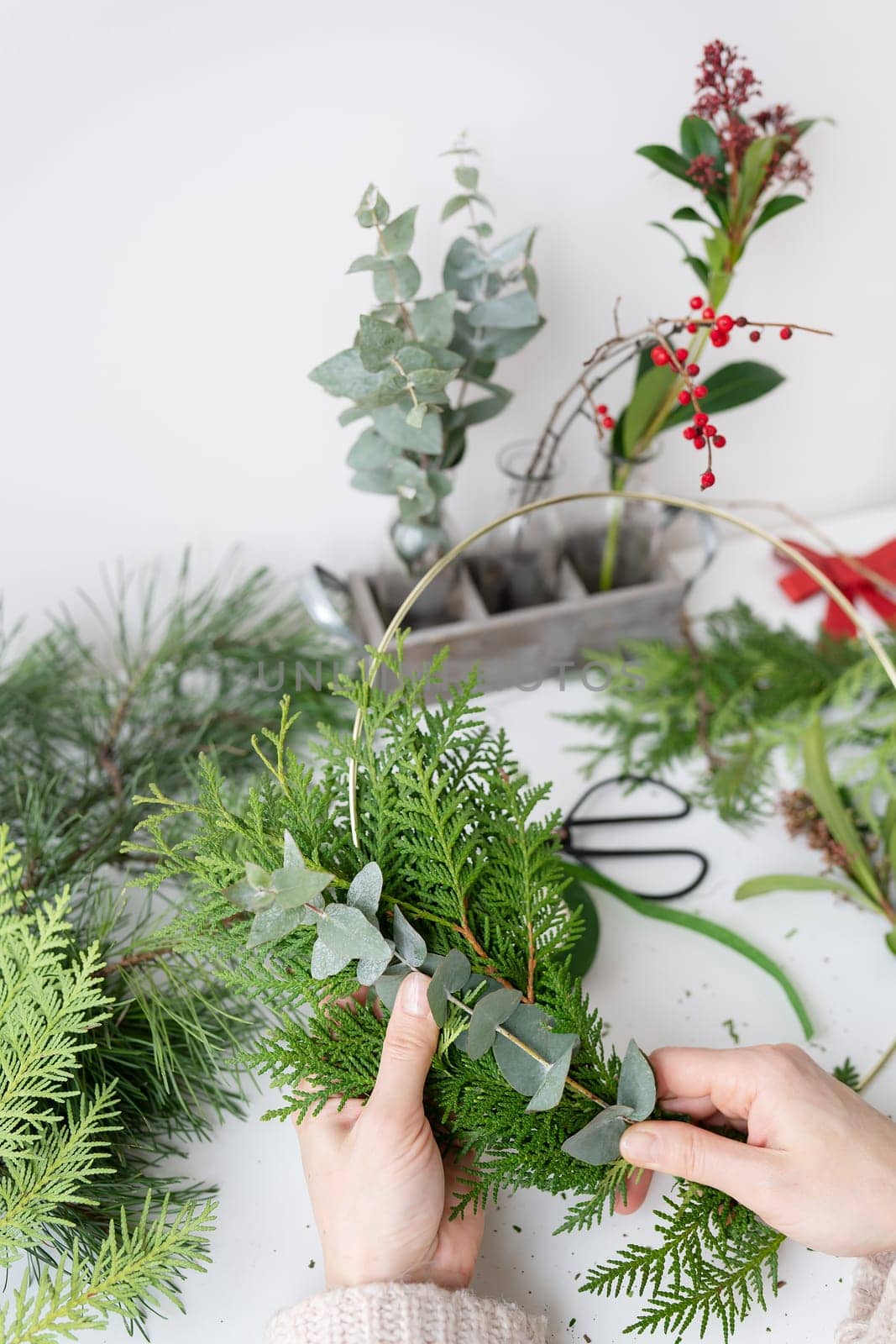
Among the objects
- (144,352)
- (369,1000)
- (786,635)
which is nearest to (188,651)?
(144,352)

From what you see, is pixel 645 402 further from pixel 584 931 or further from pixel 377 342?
pixel 584 931

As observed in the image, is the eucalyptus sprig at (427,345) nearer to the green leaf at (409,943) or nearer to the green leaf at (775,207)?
the green leaf at (775,207)

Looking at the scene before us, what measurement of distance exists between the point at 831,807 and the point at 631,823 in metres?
0.15

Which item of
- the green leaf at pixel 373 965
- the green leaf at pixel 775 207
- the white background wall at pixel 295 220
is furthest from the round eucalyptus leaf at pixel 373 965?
the green leaf at pixel 775 207

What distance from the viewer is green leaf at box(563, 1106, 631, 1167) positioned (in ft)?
1.79

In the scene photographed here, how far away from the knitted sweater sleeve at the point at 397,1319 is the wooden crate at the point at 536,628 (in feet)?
1.49

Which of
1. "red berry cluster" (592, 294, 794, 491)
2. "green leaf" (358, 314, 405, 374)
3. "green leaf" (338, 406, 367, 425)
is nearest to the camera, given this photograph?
"red berry cluster" (592, 294, 794, 491)

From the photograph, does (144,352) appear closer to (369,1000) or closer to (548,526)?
(548,526)

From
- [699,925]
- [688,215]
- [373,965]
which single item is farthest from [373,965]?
[688,215]

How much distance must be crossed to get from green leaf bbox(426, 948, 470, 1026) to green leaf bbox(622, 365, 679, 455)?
0.45m

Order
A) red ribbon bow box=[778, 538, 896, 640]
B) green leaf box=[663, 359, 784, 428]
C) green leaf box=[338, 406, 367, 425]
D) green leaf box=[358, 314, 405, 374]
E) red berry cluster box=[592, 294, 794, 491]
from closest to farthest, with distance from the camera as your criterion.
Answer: red berry cluster box=[592, 294, 794, 491], green leaf box=[358, 314, 405, 374], green leaf box=[338, 406, 367, 425], green leaf box=[663, 359, 784, 428], red ribbon bow box=[778, 538, 896, 640]

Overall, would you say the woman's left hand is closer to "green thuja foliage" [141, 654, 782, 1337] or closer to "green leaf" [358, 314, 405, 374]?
"green thuja foliage" [141, 654, 782, 1337]

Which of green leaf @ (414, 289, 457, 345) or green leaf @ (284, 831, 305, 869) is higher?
green leaf @ (414, 289, 457, 345)

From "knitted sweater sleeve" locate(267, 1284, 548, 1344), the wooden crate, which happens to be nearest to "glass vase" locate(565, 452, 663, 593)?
the wooden crate
